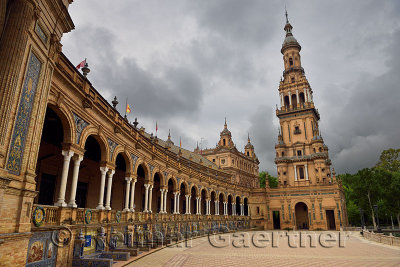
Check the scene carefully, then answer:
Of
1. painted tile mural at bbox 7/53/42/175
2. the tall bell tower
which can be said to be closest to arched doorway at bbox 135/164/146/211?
painted tile mural at bbox 7/53/42/175

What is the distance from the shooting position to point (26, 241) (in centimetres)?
760

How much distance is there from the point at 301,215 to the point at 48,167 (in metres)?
45.2

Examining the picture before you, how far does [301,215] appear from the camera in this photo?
49.0 meters

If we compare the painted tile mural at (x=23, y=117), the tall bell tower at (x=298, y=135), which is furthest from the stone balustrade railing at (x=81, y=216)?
the tall bell tower at (x=298, y=135)

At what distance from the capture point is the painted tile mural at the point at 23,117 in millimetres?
7348

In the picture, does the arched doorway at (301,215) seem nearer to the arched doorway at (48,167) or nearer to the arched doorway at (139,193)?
the arched doorway at (139,193)

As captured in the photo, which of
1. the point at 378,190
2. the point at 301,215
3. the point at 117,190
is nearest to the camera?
the point at 117,190

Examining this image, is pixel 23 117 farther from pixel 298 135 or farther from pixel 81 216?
pixel 298 135

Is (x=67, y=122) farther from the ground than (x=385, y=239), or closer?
farther from the ground

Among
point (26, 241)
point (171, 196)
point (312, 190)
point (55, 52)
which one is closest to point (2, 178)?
point (26, 241)

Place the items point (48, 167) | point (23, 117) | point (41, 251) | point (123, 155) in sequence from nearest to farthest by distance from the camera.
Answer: point (23, 117) → point (41, 251) → point (48, 167) → point (123, 155)

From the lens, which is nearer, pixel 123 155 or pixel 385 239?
pixel 123 155

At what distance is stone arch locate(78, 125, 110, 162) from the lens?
11.8m

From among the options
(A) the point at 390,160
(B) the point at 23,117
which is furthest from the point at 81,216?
(A) the point at 390,160
